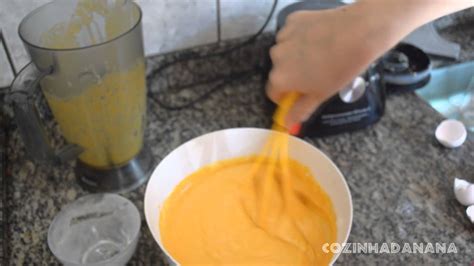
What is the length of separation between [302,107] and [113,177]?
297mm

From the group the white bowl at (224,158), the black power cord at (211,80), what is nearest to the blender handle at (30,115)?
the white bowl at (224,158)

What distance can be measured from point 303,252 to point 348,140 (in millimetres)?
255

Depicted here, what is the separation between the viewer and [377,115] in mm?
774

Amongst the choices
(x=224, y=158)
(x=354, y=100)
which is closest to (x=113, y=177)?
(x=224, y=158)

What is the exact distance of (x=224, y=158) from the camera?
26.5 inches

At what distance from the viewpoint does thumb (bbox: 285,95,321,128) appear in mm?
536

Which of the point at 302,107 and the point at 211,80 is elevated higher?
the point at 302,107

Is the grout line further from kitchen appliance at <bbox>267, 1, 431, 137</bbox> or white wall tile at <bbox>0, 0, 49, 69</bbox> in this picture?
white wall tile at <bbox>0, 0, 49, 69</bbox>

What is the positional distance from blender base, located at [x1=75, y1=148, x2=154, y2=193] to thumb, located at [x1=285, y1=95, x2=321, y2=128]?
25cm

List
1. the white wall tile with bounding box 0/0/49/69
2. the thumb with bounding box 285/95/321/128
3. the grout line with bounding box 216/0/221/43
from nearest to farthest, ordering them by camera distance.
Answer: the thumb with bounding box 285/95/321/128, the white wall tile with bounding box 0/0/49/69, the grout line with bounding box 216/0/221/43

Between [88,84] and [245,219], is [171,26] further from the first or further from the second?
[245,219]

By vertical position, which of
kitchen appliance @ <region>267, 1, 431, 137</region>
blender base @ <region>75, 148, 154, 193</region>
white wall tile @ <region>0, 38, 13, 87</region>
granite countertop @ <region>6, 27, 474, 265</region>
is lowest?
granite countertop @ <region>6, 27, 474, 265</region>

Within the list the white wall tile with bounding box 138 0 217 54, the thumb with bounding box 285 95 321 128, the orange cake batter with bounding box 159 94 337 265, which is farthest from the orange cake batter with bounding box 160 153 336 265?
the white wall tile with bounding box 138 0 217 54

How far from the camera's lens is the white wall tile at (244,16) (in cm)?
81
